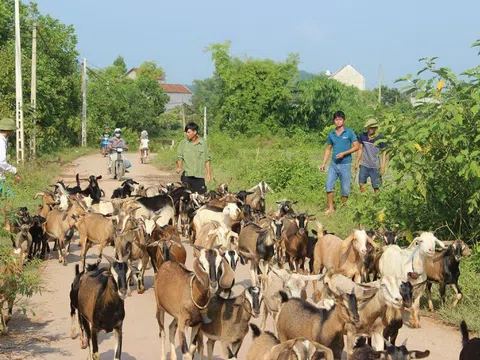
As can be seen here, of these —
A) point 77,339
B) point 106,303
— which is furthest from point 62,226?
point 106,303

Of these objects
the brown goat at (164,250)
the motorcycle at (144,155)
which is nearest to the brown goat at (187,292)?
the brown goat at (164,250)

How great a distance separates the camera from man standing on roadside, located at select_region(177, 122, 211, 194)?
41.1 feet

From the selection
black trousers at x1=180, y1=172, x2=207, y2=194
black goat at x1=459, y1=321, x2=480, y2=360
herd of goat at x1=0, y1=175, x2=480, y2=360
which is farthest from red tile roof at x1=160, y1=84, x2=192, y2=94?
black goat at x1=459, y1=321, x2=480, y2=360

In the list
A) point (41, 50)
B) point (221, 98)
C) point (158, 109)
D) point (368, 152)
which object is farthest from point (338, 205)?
point (158, 109)

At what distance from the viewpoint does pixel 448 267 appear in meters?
8.69

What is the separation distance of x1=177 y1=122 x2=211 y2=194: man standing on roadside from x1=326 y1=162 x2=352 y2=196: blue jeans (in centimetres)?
244

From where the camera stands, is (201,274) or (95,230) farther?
(95,230)

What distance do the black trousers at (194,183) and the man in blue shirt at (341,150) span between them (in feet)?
7.64

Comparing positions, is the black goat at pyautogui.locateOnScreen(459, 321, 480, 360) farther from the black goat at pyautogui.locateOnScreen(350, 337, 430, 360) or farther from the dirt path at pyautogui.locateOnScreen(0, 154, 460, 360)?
the dirt path at pyautogui.locateOnScreen(0, 154, 460, 360)

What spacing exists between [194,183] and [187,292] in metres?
6.66

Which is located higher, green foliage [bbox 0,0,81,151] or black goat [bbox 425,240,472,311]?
green foliage [bbox 0,0,81,151]

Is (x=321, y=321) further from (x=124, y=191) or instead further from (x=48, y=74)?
(x=48, y=74)

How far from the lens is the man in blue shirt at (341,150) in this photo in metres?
13.7

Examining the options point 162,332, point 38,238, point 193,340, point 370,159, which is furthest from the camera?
point 370,159
